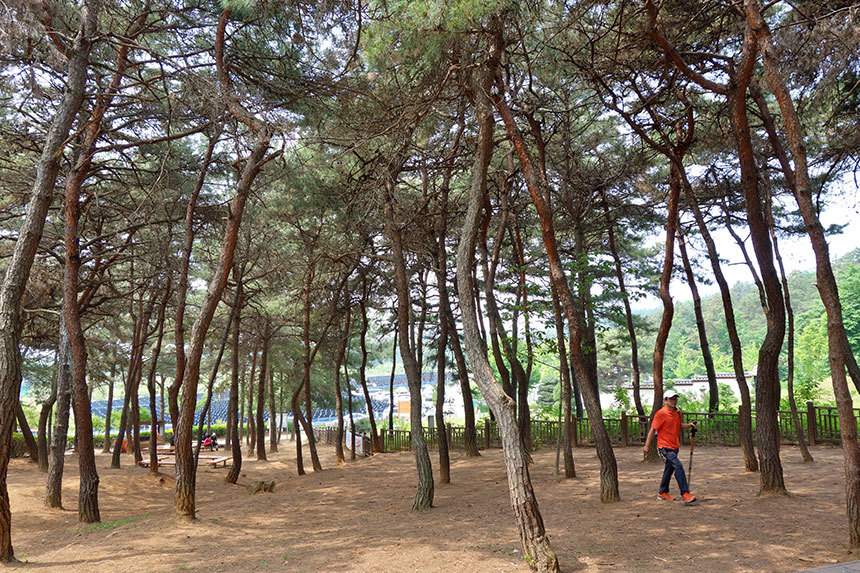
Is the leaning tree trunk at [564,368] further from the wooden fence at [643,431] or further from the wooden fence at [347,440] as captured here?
the wooden fence at [347,440]

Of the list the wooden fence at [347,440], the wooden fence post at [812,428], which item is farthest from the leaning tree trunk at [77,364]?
the wooden fence post at [812,428]

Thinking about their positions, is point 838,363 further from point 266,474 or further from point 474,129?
point 266,474

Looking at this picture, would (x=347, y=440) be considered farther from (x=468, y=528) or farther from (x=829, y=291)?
(x=829, y=291)

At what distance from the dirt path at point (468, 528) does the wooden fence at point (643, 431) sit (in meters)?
1.23

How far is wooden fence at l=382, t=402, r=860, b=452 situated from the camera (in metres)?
13.7

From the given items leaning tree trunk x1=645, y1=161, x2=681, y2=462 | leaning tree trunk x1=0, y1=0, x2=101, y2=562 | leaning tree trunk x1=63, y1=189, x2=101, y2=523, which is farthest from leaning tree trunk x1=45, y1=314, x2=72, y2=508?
leaning tree trunk x1=645, y1=161, x2=681, y2=462

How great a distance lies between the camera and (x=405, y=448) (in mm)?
20750

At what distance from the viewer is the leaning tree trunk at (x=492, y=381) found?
5.36 metres

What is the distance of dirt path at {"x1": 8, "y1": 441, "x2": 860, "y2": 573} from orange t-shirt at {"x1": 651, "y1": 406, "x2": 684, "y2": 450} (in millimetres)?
875

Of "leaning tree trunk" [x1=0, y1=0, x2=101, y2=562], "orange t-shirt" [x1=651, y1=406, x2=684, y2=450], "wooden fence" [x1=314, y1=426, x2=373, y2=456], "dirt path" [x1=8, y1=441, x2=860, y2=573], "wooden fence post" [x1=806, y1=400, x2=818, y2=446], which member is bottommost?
"wooden fence" [x1=314, y1=426, x2=373, y2=456]

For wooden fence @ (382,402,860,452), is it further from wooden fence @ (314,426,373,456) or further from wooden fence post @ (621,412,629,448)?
wooden fence @ (314,426,373,456)

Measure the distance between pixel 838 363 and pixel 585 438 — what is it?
12.7 m

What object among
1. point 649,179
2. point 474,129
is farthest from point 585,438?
point 474,129

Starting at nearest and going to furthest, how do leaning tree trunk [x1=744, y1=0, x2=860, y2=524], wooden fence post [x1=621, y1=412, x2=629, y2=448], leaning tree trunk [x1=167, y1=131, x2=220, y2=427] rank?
leaning tree trunk [x1=744, y1=0, x2=860, y2=524], leaning tree trunk [x1=167, y1=131, x2=220, y2=427], wooden fence post [x1=621, y1=412, x2=629, y2=448]
